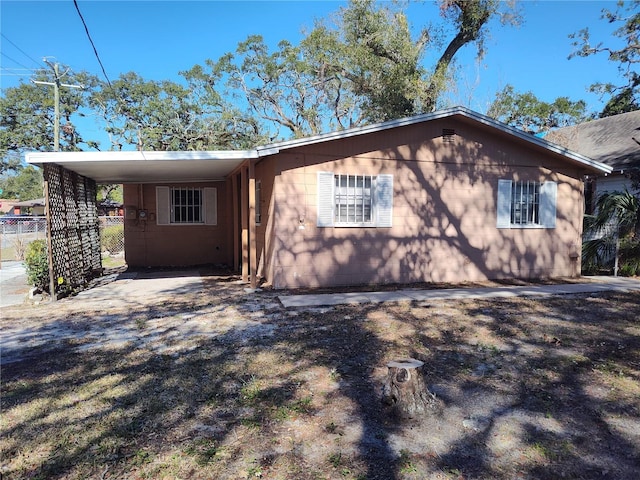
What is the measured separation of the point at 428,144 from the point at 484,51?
10700 mm

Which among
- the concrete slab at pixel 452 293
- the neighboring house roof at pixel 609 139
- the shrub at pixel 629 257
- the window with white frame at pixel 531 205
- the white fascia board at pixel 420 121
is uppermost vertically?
the neighboring house roof at pixel 609 139

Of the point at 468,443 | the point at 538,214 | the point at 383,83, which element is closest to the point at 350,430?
the point at 468,443

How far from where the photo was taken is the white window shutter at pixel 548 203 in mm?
10102

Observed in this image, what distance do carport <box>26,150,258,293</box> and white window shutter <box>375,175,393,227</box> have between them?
8.42 feet

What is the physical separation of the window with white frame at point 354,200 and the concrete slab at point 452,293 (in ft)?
5.22

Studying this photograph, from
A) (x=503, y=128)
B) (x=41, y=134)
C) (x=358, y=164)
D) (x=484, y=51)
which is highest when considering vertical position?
(x=484, y=51)

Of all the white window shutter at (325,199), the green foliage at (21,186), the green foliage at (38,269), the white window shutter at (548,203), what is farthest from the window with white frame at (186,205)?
the green foliage at (21,186)

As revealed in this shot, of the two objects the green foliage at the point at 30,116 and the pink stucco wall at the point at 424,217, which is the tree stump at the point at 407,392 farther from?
the green foliage at the point at 30,116

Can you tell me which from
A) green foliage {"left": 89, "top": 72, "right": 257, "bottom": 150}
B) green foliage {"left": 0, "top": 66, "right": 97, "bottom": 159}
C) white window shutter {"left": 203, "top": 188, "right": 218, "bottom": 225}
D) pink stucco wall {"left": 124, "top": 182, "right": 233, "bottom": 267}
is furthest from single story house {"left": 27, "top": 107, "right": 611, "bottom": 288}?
green foliage {"left": 0, "top": 66, "right": 97, "bottom": 159}

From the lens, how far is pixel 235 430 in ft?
10.0

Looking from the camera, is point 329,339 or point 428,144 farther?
point 428,144

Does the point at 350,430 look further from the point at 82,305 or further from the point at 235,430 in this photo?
the point at 82,305

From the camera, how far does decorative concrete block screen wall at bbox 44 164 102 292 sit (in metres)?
7.64

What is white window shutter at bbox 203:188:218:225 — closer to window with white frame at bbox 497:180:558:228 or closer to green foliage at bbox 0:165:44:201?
window with white frame at bbox 497:180:558:228
